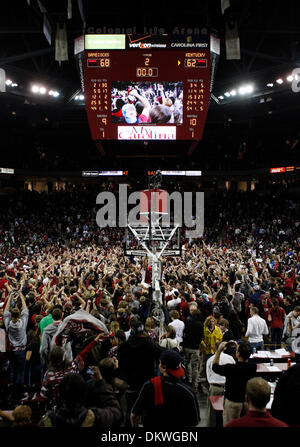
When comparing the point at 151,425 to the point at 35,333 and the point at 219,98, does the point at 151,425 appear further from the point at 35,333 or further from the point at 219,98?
the point at 219,98

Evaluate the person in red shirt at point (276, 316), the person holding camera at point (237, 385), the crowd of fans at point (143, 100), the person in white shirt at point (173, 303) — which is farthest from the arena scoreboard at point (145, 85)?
the person holding camera at point (237, 385)

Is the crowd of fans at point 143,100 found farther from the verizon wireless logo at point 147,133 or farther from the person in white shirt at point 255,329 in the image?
the person in white shirt at point 255,329

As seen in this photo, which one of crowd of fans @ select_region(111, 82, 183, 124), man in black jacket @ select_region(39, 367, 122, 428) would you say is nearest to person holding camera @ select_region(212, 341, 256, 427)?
man in black jacket @ select_region(39, 367, 122, 428)

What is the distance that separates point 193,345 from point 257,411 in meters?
3.59

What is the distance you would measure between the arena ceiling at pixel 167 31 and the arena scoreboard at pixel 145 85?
48.4 inches

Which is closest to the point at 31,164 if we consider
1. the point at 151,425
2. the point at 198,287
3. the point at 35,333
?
the point at 198,287

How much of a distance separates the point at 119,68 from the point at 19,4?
5.75 meters

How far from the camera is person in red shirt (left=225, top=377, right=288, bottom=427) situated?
2.47 m

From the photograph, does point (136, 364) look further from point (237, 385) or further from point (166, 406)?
point (166, 406)

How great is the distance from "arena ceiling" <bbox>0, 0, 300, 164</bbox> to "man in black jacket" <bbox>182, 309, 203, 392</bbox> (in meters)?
12.1

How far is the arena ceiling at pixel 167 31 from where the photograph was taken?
15.1m

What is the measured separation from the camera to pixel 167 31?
18844mm

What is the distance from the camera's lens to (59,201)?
31.5 meters
